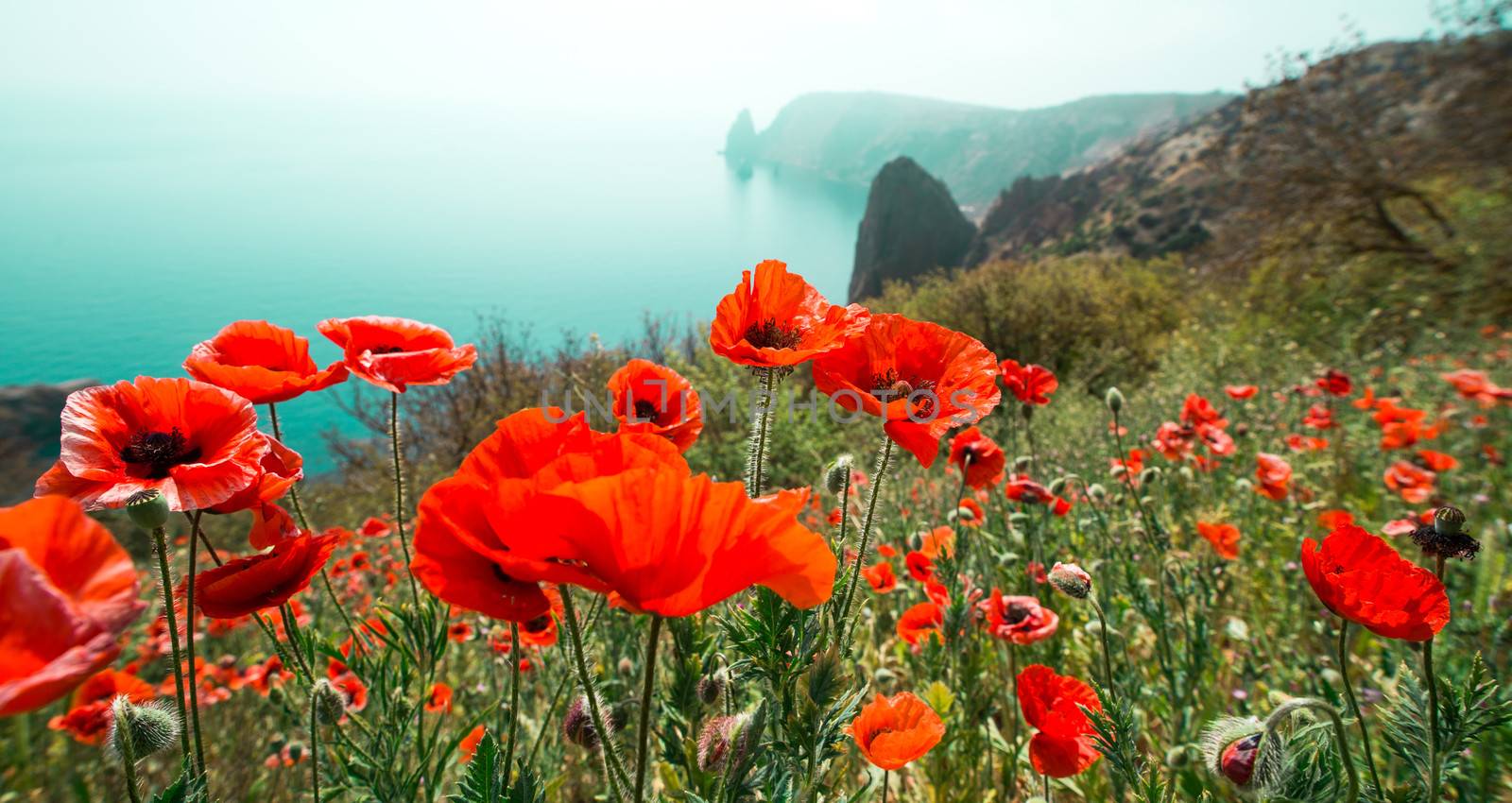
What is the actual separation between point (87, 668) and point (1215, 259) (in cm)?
1868

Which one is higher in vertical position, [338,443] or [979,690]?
[979,690]

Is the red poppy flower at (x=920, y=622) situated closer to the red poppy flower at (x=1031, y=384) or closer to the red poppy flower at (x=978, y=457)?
the red poppy flower at (x=978, y=457)

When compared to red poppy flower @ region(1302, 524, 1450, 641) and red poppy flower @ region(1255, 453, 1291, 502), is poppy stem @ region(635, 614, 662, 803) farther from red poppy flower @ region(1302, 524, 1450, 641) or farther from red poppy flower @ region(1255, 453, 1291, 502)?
red poppy flower @ region(1255, 453, 1291, 502)

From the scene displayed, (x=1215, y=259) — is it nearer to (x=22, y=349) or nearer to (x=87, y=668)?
(x=87, y=668)

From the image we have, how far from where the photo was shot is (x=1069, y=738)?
1.42 m

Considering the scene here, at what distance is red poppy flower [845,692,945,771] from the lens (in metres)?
1.20

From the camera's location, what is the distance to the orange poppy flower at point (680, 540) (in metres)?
0.63

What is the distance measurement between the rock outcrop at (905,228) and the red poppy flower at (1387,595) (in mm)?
63365

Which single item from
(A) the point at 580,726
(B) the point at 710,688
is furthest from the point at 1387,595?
(A) the point at 580,726

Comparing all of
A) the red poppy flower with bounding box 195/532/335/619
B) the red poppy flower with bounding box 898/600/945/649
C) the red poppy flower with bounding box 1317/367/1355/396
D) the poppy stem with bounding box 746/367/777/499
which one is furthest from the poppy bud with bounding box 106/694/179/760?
the red poppy flower with bounding box 1317/367/1355/396

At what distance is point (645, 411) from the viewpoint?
1399mm

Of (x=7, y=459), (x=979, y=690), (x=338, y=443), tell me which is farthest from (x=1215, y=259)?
(x=7, y=459)

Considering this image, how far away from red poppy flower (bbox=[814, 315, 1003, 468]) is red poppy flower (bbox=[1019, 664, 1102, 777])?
75cm

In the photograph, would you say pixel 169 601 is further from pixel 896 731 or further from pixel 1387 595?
pixel 1387 595
